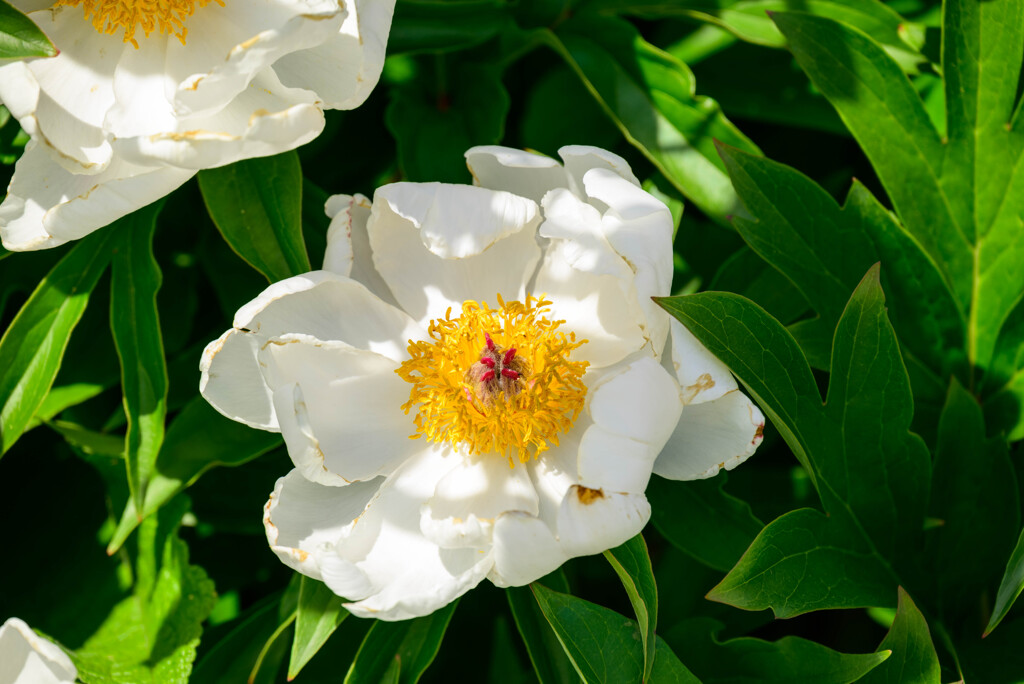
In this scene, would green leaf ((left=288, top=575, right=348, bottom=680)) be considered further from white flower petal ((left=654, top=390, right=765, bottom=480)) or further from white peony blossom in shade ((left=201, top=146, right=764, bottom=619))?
white flower petal ((left=654, top=390, right=765, bottom=480))

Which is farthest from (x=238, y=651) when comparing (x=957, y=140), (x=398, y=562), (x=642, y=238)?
(x=957, y=140)

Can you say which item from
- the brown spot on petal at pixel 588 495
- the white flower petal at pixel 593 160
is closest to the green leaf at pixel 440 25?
the white flower petal at pixel 593 160

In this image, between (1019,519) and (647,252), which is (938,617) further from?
(647,252)

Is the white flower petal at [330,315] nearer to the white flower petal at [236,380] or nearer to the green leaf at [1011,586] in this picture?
the white flower petal at [236,380]

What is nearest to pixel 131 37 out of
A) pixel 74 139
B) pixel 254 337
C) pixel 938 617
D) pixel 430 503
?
pixel 74 139

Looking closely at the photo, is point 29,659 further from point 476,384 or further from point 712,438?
point 712,438

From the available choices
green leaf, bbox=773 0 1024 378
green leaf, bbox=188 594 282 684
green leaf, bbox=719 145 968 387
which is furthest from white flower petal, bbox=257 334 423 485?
green leaf, bbox=773 0 1024 378
